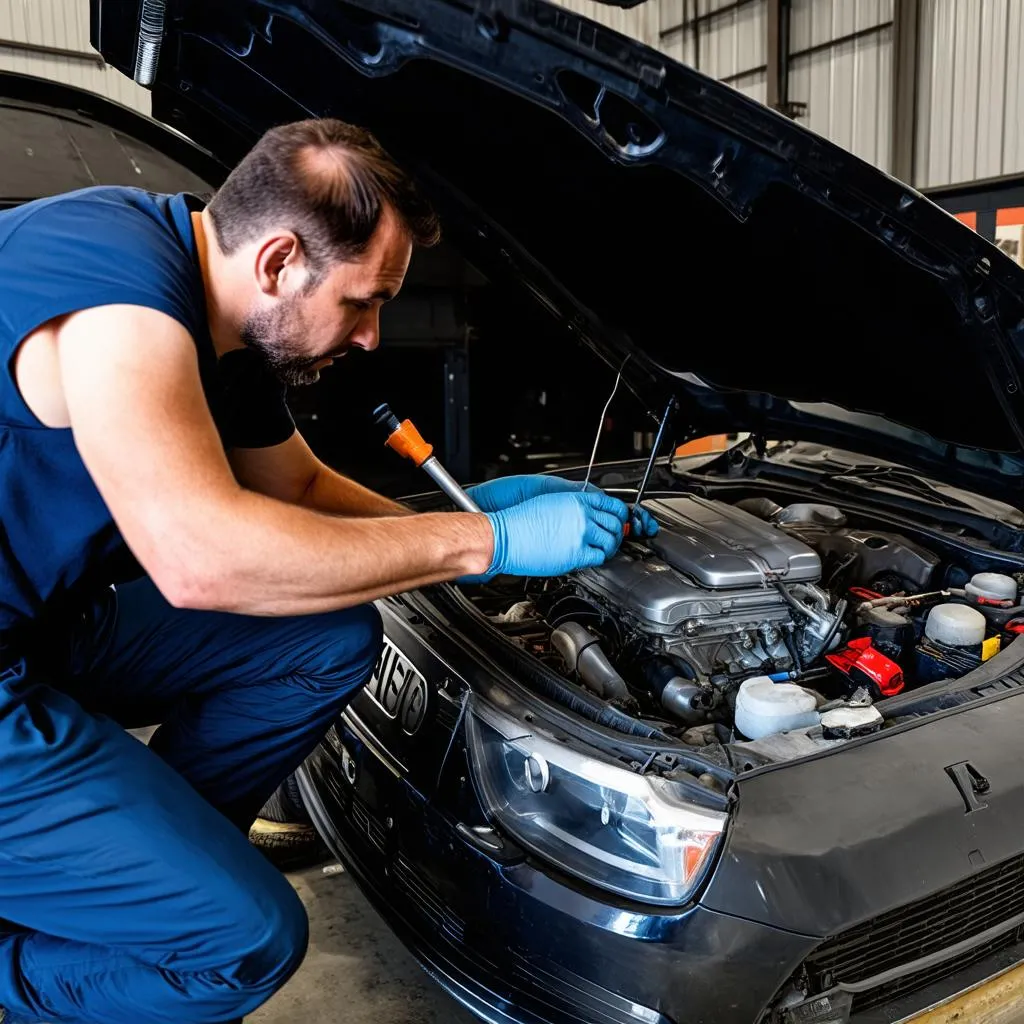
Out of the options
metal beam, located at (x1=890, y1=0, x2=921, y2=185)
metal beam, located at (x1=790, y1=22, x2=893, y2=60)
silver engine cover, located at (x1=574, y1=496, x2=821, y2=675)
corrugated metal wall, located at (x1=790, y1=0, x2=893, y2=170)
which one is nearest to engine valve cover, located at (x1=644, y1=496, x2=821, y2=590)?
silver engine cover, located at (x1=574, y1=496, x2=821, y2=675)

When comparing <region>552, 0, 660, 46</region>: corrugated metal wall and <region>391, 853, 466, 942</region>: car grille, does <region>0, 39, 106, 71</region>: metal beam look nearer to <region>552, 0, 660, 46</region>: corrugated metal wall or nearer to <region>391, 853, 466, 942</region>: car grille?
<region>552, 0, 660, 46</region>: corrugated metal wall

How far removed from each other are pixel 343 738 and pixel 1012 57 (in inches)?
288

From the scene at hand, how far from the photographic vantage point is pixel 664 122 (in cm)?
130

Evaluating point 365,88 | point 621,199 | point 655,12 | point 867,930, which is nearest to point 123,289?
point 365,88

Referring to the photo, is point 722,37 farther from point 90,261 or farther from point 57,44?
point 90,261

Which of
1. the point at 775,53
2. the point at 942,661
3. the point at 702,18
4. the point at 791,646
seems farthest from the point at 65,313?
the point at 702,18

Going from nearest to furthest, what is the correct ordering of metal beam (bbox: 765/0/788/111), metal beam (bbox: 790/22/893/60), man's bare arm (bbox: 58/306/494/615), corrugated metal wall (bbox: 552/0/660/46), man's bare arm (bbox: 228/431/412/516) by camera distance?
man's bare arm (bbox: 58/306/494/615) → man's bare arm (bbox: 228/431/412/516) → metal beam (bbox: 790/22/893/60) → metal beam (bbox: 765/0/788/111) → corrugated metal wall (bbox: 552/0/660/46)

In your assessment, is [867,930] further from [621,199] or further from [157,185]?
[157,185]

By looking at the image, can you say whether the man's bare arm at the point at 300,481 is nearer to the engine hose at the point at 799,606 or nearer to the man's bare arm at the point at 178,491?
the man's bare arm at the point at 178,491

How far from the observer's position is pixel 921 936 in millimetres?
1342

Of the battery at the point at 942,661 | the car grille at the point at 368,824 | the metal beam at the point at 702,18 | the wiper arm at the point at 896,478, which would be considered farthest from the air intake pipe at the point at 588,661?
the metal beam at the point at 702,18

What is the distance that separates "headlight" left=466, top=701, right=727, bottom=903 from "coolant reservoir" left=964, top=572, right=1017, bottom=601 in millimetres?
973

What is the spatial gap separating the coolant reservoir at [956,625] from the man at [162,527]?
0.74m

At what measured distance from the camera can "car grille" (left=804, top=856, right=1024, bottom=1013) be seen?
128 centimetres
